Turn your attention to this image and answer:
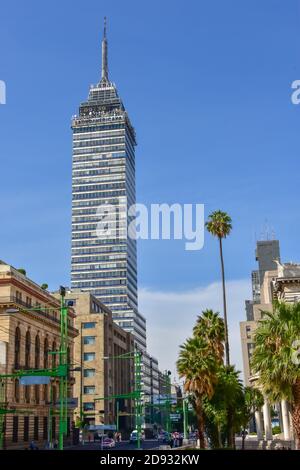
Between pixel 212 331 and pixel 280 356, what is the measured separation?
30.0m

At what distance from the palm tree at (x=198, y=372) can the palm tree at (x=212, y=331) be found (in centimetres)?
741

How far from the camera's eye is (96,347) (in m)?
131

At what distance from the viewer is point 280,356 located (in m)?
31.1

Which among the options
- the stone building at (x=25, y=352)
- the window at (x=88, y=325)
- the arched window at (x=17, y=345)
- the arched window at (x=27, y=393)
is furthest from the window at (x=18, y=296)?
the window at (x=88, y=325)

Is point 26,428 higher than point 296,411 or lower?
lower

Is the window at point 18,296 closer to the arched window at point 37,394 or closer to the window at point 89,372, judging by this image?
the arched window at point 37,394

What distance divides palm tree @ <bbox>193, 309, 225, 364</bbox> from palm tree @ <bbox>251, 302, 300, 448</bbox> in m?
27.3

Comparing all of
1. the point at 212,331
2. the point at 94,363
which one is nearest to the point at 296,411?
the point at 212,331

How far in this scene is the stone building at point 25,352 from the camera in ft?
237

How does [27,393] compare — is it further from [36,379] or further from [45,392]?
[36,379]

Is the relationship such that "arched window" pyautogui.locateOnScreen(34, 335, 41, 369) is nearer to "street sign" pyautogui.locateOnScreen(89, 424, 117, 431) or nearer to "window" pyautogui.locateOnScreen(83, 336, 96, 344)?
"street sign" pyautogui.locateOnScreen(89, 424, 117, 431)
